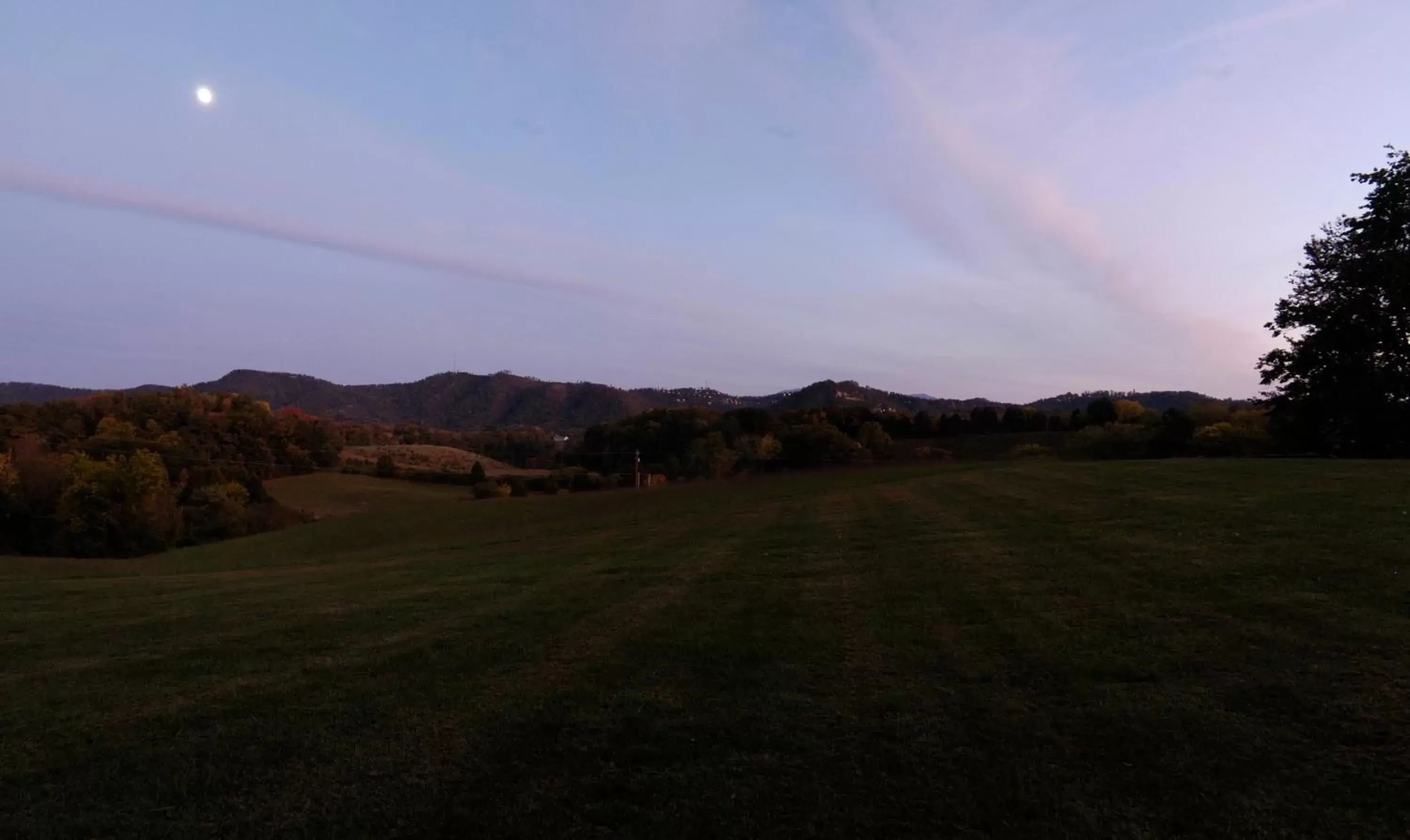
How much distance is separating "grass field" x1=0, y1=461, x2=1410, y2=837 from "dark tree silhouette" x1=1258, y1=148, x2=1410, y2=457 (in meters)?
25.8

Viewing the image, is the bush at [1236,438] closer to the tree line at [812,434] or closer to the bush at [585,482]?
the tree line at [812,434]

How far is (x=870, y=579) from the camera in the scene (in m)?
10.7

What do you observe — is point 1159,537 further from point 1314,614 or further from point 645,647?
point 645,647

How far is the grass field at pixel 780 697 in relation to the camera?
4.51m

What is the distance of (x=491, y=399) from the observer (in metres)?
147

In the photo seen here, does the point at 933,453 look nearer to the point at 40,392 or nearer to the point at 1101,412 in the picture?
the point at 1101,412

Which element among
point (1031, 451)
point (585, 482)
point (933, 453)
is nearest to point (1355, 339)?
point (1031, 451)

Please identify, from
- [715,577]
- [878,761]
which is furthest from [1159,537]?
[878,761]

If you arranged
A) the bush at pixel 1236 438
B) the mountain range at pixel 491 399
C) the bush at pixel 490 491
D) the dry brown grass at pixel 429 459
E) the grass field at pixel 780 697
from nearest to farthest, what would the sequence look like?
the grass field at pixel 780 697, the bush at pixel 1236 438, the bush at pixel 490 491, the dry brown grass at pixel 429 459, the mountain range at pixel 491 399

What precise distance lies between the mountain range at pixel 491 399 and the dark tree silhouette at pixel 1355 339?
72114mm

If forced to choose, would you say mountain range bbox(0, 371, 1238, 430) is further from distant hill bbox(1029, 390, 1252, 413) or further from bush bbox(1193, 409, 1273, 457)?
bush bbox(1193, 409, 1273, 457)

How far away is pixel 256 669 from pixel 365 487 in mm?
77517

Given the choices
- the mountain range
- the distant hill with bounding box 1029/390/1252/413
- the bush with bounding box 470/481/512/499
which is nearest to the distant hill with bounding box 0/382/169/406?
the mountain range

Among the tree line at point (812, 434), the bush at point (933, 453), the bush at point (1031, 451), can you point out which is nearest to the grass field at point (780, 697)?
the bush at point (1031, 451)
